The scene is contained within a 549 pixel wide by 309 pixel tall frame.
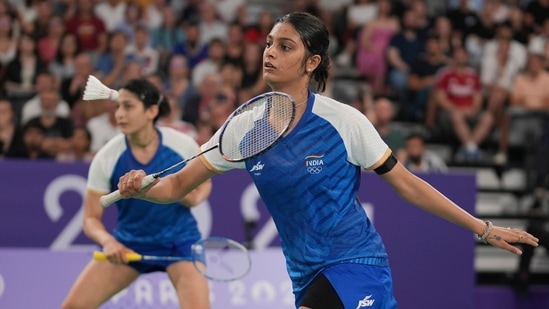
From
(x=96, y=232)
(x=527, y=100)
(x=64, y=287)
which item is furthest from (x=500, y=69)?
(x=96, y=232)

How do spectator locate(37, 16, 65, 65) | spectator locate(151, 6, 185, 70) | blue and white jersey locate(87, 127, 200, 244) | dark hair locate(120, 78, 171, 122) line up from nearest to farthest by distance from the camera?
blue and white jersey locate(87, 127, 200, 244) → dark hair locate(120, 78, 171, 122) → spectator locate(37, 16, 65, 65) → spectator locate(151, 6, 185, 70)

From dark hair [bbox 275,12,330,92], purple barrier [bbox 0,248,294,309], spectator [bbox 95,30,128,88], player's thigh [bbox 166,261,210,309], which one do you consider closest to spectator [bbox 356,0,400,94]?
spectator [bbox 95,30,128,88]

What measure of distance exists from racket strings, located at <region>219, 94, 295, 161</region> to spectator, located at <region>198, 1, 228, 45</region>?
8958mm

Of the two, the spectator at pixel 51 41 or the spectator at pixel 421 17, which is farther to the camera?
the spectator at pixel 421 17

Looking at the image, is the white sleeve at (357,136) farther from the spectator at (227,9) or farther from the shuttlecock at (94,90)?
the spectator at (227,9)

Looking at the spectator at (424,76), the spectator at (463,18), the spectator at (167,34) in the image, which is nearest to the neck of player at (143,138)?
the spectator at (167,34)

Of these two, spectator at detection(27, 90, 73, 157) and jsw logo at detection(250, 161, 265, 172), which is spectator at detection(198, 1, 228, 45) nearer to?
spectator at detection(27, 90, 73, 157)

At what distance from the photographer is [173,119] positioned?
1163 cm

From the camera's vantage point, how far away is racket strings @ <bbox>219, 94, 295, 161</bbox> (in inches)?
193

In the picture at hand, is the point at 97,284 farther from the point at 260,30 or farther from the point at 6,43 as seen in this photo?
the point at 260,30

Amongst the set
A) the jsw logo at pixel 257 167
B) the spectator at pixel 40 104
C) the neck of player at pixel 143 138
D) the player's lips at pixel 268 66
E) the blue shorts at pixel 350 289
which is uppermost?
the player's lips at pixel 268 66

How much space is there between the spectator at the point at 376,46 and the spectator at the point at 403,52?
0.12 metres

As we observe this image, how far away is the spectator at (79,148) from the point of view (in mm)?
10984

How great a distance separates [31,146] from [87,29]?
2886mm
